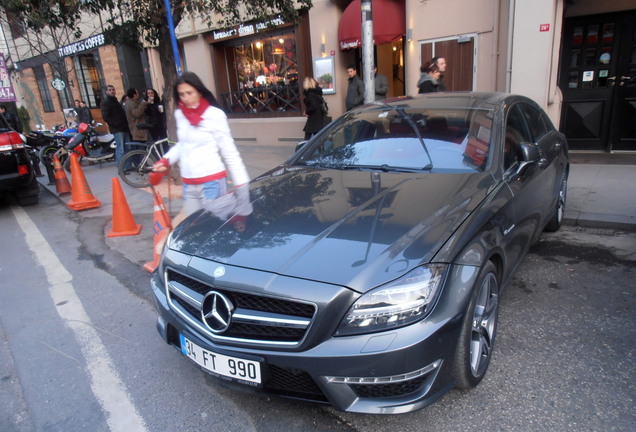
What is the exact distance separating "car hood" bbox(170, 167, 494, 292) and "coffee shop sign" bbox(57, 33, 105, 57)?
17.0 m

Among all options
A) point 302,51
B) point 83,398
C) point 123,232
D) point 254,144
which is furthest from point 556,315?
point 254,144

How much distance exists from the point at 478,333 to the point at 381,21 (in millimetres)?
7988

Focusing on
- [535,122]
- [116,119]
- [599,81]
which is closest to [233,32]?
[116,119]

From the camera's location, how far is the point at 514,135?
10.9 ft

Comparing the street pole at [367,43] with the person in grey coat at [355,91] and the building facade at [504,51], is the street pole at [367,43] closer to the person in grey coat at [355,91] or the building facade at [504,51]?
the person in grey coat at [355,91]

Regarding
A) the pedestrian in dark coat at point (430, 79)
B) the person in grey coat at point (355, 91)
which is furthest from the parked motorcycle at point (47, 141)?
the pedestrian in dark coat at point (430, 79)

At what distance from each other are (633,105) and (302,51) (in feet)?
23.4

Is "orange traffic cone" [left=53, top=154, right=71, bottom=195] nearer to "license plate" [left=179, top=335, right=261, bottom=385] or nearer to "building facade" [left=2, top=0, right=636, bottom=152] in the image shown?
"building facade" [left=2, top=0, right=636, bottom=152]

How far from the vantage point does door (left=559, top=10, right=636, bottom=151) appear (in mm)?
7461

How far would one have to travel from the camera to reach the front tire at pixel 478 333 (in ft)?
6.86

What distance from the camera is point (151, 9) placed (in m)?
7.29

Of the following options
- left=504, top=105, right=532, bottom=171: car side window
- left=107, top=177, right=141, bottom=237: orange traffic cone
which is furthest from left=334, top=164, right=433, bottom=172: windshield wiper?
left=107, top=177, right=141, bottom=237: orange traffic cone

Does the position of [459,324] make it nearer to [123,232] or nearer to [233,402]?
[233,402]

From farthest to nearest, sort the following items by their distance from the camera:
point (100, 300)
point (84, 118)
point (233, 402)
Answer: point (84, 118) < point (100, 300) < point (233, 402)
